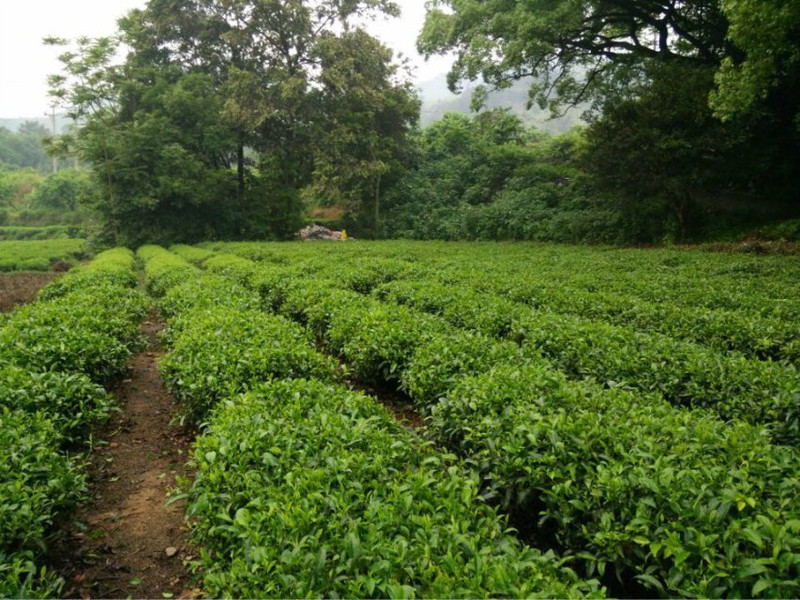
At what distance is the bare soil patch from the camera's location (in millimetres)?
13438

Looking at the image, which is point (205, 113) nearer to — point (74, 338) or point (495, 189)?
point (495, 189)

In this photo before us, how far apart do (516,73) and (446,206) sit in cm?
1230

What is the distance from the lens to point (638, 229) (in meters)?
20.8

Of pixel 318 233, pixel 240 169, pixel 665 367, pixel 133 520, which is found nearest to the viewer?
pixel 133 520

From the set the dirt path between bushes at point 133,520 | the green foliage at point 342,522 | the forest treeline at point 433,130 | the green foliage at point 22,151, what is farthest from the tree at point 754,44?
the green foliage at point 22,151

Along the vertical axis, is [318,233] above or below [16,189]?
below

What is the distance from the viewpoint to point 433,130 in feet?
131

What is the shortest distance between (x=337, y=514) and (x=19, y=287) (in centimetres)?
1892

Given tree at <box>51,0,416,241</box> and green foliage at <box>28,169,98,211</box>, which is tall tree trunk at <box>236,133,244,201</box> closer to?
tree at <box>51,0,416,241</box>

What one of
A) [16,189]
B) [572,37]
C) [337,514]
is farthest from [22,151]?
[337,514]

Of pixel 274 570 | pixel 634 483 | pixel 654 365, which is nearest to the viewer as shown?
pixel 274 570

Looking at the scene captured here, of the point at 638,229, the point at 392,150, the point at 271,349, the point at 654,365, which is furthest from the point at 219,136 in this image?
the point at 654,365

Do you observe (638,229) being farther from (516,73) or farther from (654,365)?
(654,365)

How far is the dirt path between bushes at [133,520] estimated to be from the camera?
323 cm
